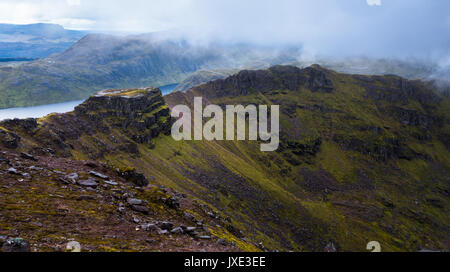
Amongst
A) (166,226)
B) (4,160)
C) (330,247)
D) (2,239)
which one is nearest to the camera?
(2,239)

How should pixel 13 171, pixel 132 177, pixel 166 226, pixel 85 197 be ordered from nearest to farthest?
pixel 166 226 → pixel 85 197 → pixel 13 171 → pixel 132 177

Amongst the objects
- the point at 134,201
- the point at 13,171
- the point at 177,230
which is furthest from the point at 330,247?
the point at 13,171

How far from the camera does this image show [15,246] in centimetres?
1647

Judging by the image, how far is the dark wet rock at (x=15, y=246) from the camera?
53.4 ft

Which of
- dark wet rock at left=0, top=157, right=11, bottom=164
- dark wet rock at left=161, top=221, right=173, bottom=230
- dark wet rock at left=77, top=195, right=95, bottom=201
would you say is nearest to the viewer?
dark wet rock at left=161, top=221, right=173, bottom=230

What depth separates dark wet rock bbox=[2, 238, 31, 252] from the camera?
16.3 m

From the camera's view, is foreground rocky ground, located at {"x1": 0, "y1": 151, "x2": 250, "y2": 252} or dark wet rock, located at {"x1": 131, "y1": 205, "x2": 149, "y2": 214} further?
dark wet rock, located at {"x1": 131, "y1": 205, "x2": 149, "y2": 214}

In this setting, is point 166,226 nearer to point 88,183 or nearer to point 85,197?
point 85,197

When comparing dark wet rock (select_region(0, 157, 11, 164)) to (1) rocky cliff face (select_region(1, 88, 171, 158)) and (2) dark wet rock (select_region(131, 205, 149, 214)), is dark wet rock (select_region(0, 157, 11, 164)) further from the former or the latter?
(1) rocky cliff face (select_region(1, 88, 171, 158))

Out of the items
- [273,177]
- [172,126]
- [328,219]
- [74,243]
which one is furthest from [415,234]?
[74,243]

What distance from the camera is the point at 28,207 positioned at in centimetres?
2322

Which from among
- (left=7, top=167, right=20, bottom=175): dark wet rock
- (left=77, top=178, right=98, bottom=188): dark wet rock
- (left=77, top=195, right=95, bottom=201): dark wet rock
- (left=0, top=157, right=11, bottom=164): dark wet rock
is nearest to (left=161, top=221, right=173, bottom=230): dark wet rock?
(left=77, top=195, right=95, bottom=201): dark wet rock

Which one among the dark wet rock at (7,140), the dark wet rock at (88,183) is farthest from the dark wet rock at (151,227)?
the dark wet rock at (7,140)
